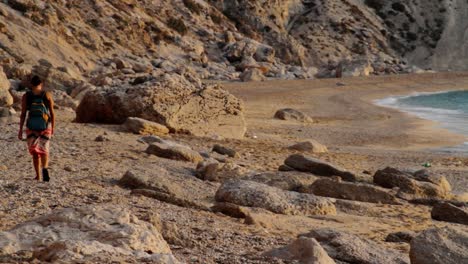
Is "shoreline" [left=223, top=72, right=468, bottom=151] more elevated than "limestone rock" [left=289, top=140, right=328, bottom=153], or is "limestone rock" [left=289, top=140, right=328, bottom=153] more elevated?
"limestone rock" [left=289, top=140, right=328, bottom=153]

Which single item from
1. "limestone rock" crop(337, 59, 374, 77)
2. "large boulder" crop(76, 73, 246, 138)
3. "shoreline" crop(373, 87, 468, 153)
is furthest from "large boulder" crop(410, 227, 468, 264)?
"limestone rock" crop(337, 59, 374, 77)

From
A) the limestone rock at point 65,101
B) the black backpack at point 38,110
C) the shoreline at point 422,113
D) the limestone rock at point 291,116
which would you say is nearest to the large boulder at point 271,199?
the black backpack at point 38,110

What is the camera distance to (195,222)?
7180 mm

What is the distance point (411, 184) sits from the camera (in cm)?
1090

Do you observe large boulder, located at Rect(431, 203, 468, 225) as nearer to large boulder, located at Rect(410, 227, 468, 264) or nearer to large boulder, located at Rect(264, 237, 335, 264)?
large boulder, located at Rect(410, 227, 468, 264)

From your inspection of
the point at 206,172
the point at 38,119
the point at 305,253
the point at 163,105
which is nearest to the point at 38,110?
the point at 38,119

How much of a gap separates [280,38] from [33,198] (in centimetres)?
5839

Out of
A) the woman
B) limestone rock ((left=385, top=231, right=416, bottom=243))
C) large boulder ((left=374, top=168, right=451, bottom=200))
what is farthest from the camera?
large boulder ((left=374, top=168, right=451, bottom=200))

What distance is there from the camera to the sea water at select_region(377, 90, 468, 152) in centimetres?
2642

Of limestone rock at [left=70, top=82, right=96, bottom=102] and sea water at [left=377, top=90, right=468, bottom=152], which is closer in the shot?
limestone rock at [left=70, top=82, right=96, bottom=102]

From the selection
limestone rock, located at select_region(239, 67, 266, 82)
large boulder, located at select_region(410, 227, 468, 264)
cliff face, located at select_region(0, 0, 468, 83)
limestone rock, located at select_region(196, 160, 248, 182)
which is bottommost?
limestone rock, located at select_region(239, 67, 266, 82)

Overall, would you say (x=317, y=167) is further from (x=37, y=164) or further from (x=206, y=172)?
(x=37, y=164)

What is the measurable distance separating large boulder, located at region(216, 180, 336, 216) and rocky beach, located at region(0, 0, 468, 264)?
0.02 metres

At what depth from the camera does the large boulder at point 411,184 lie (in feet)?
35.4
